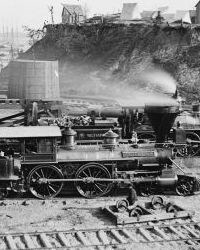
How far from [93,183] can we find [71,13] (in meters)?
65.1

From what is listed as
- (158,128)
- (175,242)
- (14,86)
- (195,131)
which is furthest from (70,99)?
(175,242)

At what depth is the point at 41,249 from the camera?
444 inches

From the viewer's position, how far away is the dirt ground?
13.2 metres

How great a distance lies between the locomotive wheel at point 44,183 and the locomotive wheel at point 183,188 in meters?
4.18

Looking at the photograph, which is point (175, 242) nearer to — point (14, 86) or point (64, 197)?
point (64, 197)

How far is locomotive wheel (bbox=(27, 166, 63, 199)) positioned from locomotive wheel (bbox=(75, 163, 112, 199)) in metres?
0.72

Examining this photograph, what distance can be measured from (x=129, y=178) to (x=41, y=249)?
214 inches

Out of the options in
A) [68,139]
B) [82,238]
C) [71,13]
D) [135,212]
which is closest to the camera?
[82,238]

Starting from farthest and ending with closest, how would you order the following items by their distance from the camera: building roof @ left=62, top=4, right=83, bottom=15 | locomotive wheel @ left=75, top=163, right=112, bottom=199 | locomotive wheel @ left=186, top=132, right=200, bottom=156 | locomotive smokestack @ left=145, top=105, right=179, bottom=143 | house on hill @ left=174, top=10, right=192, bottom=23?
1. building roof @ left=62, top=4, right=83, bottom=15
2. house on hill @ left=174, top=10, right=192, bottom=23
3. locomotive wheel @ left=186, top=132, right=200, bottom=156
4. locomotive smokestack @ left=145, top=105, right=179, bottom=143
5. locomotive wheel @ left=75, top=163, right=112, bottom=199

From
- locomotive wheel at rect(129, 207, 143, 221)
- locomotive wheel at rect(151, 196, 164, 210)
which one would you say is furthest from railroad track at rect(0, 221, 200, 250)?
locomotive wheel at rect(151, 196, 164, 210)

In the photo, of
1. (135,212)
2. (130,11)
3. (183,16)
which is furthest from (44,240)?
(130,11)

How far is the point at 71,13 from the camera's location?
253ft

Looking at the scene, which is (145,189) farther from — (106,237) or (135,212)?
(106,237)

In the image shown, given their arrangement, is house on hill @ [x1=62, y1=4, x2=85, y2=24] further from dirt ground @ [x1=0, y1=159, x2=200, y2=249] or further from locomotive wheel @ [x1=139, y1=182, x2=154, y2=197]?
dirt ground @ [x1=0, y1=159, x2=200, y2=249]
